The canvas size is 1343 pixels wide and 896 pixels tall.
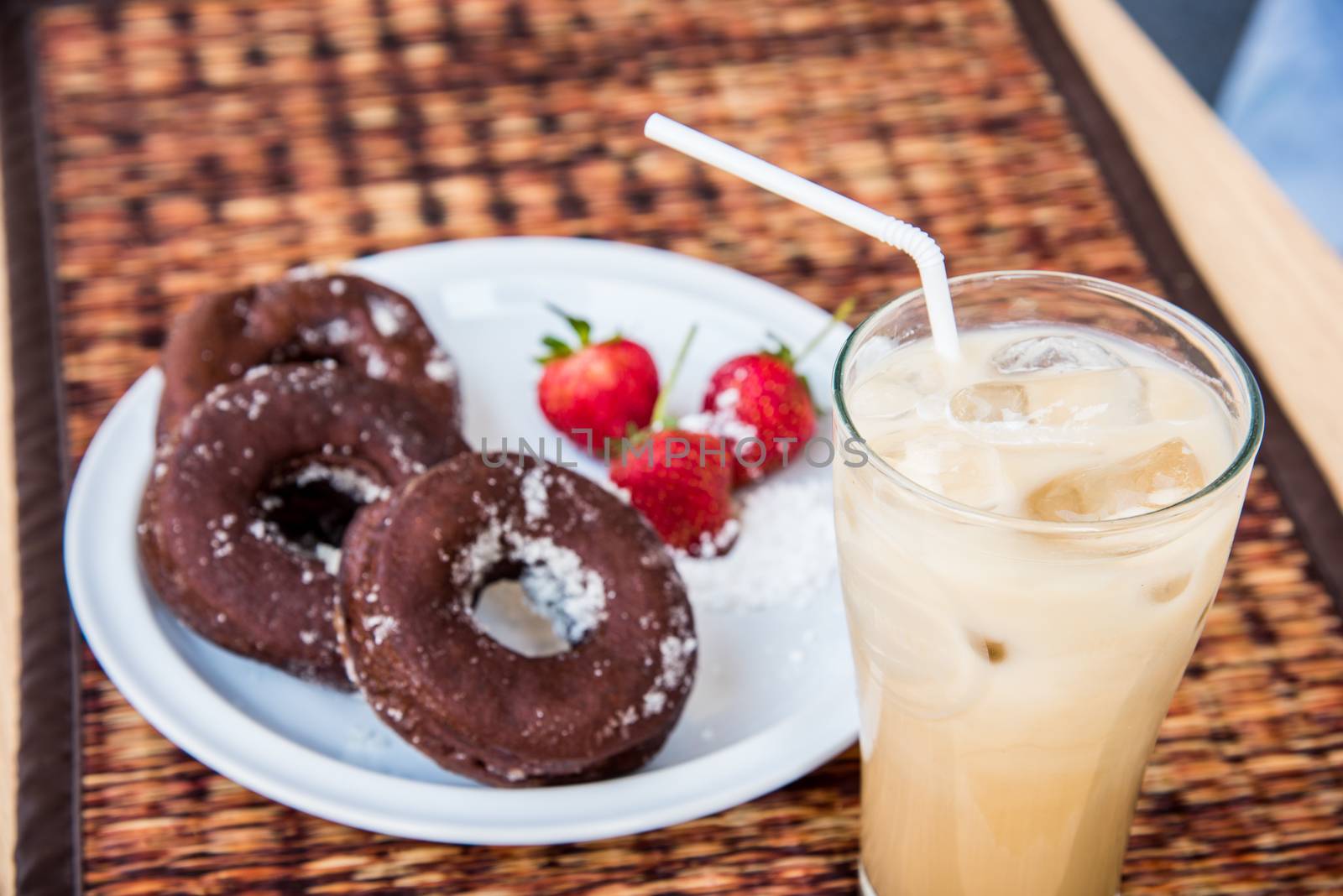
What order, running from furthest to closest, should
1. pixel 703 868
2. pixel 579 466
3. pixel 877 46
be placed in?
1. pixel 877 46
2. pixel 579 466
3. pixel 703 868

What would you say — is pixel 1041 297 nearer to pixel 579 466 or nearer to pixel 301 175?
pixel 579 466

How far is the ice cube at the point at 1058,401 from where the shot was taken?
812 mm

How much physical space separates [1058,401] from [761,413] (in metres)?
0.48

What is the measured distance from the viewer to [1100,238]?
155 cm

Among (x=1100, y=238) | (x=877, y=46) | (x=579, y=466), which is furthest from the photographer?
(x=877, y=46)

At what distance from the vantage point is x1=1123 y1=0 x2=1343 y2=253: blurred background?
318 cm

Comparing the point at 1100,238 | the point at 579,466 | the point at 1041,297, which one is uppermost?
the point at 1041,297

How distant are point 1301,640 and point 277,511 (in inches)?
34.2

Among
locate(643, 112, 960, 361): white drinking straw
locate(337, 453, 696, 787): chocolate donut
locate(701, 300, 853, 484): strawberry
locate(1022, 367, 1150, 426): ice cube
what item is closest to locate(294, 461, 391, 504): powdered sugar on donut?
locate(337, 453, 696, 787): chocolate donut

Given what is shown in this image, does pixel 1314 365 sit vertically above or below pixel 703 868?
above

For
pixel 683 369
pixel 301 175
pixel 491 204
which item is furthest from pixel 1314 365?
pixel 301 175

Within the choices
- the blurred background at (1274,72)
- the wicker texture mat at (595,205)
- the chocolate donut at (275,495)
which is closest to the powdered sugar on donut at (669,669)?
the wicker texture mat at (595,205)

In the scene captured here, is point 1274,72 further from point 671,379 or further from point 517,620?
point 517,620

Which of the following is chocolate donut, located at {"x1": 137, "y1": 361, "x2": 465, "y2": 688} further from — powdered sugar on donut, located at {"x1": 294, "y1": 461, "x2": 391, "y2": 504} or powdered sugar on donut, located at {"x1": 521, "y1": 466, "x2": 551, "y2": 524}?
powdered sugar on donut, located at {"x1": 521, "y1": 466, "x2": 551, "y2": 524}
